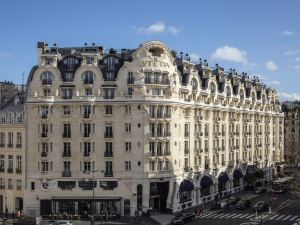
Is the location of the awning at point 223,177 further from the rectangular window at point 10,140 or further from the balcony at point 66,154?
the rectangular window at point 10,140

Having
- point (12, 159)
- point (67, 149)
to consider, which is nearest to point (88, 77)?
point (67, 149)

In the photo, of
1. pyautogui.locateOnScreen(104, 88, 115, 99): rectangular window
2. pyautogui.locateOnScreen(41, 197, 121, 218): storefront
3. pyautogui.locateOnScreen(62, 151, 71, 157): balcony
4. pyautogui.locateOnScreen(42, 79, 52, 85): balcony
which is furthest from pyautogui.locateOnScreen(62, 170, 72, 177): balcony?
pyautogui.locateOnScreen(42, 79, 52, 85): balcony

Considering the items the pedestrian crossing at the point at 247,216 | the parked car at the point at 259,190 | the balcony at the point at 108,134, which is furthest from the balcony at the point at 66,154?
the parked car at the point at 259,190

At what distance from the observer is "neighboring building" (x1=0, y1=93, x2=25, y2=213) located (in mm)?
99125

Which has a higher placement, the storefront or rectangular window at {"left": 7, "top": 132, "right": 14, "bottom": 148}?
rectangular window at {"left": 7, "top": 132, "right": 14, "bottom": 148}

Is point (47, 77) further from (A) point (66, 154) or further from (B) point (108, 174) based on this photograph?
(B) point (108, 174)

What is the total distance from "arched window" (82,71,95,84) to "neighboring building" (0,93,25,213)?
13604mm

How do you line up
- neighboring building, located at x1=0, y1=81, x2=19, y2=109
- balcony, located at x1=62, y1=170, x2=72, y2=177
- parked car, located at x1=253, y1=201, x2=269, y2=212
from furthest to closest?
neighboring building, located at x1=0, y1=81, x2=19, y2=109 < parked car, located at x1=253, y1=201, x2=269, y2=212 < balcony, located at x1=62, y1=170, x2=72, y2=177

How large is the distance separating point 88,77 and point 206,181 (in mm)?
33545

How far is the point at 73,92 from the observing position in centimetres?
9756

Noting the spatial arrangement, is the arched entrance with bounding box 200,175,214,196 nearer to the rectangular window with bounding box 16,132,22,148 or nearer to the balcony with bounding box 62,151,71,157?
the balcony with bounding box 62,151,71,157

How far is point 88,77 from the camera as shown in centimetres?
9775

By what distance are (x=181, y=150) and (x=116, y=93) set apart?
17.6 metres

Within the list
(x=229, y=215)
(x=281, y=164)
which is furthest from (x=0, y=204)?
(x=281, y=164)
